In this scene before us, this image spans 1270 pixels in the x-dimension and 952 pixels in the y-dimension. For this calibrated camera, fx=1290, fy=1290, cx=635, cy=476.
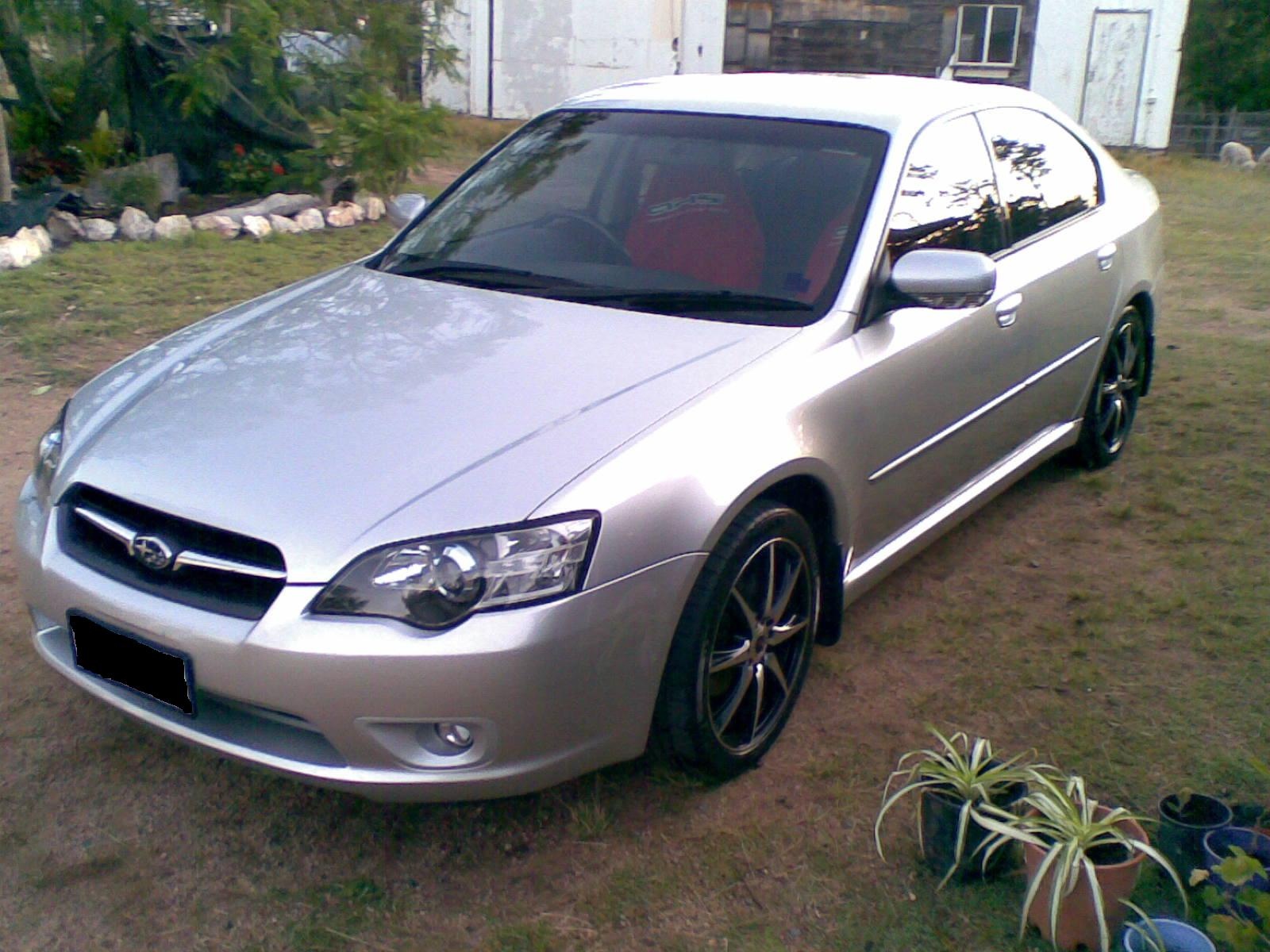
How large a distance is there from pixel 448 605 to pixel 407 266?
5.83ft

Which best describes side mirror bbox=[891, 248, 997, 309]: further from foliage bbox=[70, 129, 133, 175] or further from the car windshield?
foliage bbox=[70, 129, 133, 175]

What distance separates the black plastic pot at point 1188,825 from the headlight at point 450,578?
1.41 metres

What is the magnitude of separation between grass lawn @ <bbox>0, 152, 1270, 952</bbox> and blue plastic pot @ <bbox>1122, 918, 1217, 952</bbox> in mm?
221

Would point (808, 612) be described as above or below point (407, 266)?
below

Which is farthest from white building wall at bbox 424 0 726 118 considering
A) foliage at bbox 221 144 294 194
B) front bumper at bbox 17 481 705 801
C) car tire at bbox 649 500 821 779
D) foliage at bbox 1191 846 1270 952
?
foliage at bbox 1191 846 1270 952

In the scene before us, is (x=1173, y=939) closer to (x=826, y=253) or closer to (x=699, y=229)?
(x=826, y=253)

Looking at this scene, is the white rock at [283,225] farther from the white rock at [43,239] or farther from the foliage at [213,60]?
the white rock at [43,239]

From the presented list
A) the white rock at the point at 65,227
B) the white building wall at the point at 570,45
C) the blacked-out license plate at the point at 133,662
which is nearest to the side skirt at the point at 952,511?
the blacked-out license plate at the point at 133,662

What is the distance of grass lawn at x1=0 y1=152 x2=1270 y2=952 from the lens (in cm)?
275

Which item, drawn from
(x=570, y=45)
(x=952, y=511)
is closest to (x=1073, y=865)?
(x=952, y=511)

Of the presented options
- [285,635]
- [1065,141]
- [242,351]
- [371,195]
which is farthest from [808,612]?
[371,195]

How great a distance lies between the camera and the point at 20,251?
28.0ft

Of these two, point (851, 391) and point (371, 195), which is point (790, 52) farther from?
point (851, 391)

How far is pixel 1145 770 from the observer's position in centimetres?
330
